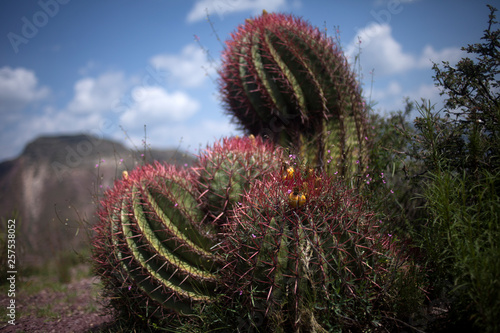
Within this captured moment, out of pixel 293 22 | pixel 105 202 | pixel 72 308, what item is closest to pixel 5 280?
pixel 72 308

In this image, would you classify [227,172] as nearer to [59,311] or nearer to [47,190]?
[59,311]

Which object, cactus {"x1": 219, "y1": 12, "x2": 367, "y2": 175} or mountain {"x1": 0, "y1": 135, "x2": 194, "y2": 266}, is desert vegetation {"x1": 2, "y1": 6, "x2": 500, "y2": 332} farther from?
mountain {"x1": 0, "y1": 135, "x2": 194, "y2": 266}

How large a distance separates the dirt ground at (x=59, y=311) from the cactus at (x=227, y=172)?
1.71m

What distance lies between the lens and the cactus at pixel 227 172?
327 centimetres

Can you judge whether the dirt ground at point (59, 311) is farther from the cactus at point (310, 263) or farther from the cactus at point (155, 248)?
the cactus at point (310, 263)

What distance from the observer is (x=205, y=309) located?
2820 mm

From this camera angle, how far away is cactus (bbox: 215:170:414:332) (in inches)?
90.7

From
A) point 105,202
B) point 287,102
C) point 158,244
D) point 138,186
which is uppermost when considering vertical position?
point 287,102

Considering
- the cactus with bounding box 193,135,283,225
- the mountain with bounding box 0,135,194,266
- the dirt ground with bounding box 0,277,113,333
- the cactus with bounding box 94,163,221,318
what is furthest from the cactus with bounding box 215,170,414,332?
the mountain with bounding box 0,135,194,266

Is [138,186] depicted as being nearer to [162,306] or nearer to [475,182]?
[162,306]

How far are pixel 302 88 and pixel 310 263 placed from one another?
2.64 metres

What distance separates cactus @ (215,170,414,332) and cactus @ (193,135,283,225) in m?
0.68

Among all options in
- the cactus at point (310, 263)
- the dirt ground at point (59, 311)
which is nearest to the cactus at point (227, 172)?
the cactus at point (310, 263)

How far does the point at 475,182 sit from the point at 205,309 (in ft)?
8.38
